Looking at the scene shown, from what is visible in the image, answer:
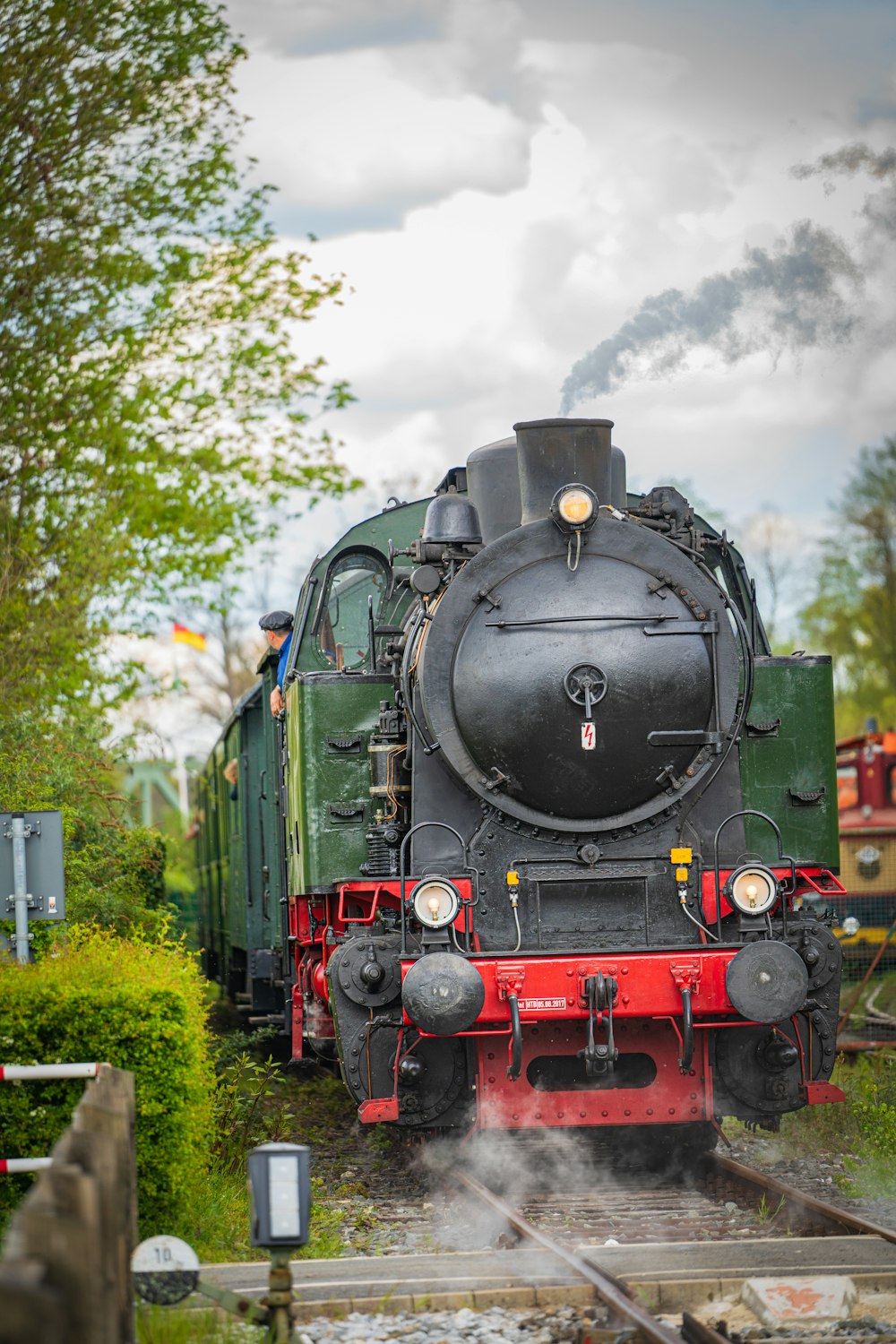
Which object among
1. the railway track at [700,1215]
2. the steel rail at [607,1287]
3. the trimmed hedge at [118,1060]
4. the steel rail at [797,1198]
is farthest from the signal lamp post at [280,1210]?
the steel rail at [797,1198]

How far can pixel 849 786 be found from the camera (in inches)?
832

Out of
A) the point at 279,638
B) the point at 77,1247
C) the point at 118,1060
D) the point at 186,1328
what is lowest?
the point at 186,1328

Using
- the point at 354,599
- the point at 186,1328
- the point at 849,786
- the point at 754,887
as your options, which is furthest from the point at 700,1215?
the point at 849,786

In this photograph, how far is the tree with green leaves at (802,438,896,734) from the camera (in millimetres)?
35531

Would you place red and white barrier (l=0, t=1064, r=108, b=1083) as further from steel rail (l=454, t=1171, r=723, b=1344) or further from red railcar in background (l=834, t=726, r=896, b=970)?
red railcar in background (l=834, t=726, r=896, b=970)

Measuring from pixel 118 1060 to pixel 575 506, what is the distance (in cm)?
319

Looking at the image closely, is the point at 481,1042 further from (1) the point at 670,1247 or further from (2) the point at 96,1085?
(2) the point at 96,1085

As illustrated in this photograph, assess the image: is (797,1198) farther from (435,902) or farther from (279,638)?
(279,638)

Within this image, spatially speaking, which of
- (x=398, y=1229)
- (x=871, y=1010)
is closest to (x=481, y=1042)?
(x=398, y=1229)

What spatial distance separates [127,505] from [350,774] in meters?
8.68

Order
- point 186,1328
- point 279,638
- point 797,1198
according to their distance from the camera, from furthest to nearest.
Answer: point 279,638
point 797,1198
point 186,1328

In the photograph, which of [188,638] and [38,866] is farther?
[188,638]

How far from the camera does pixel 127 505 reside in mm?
15789

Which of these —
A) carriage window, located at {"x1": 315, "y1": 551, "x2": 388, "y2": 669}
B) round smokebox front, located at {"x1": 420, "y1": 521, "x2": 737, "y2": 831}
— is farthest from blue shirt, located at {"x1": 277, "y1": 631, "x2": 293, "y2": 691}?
round smokebox front, located at {"x1": 420, "y1": 521, "x2": 737, "y2": 831}
